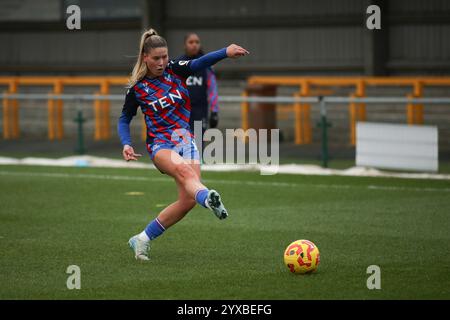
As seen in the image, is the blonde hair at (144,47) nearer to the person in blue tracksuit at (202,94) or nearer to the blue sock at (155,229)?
the blue sock at (155,229)

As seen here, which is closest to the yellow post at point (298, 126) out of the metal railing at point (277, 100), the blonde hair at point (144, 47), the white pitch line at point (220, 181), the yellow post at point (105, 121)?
the metal railing at point (277, 100)

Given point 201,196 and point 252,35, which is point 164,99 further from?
point 252,35

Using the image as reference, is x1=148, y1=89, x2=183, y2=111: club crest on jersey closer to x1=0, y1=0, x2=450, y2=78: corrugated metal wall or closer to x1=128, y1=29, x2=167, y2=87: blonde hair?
x1=128, y1=29, x2=167, y2=87: blonde hair

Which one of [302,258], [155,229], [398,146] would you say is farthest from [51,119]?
[302,258]

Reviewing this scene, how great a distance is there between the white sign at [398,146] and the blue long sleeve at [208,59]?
8.51m

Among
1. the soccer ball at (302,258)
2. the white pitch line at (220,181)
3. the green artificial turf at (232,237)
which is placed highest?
the soccer ball at (302,258)

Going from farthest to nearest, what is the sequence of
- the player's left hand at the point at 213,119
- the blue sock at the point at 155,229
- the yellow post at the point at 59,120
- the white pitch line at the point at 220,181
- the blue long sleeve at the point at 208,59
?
1. the yellow post at the point at 59,120
2. the player's left hand at the point at 213,119
3. the white pitch line at the point at 220,181
4. the blue sock at the point at 155,229
5. the blue long sleeve at the point at 208,59

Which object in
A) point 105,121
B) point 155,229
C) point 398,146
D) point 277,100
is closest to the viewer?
point 155,229

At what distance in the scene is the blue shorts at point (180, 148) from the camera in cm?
964

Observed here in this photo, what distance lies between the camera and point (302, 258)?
891cm

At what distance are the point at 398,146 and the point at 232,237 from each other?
22.9ft

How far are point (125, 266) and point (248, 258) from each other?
1151mm

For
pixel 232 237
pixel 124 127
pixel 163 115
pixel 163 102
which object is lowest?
pixel 232 237

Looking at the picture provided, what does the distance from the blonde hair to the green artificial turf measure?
1.67 m
